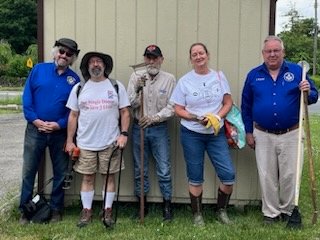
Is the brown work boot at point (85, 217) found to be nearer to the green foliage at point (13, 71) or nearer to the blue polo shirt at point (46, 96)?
the blue polo shirt at point (46, 96)

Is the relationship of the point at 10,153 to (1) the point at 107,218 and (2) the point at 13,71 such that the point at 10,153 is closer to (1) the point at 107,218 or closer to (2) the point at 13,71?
(1) the point at 107,218

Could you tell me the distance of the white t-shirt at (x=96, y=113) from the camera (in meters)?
5.17


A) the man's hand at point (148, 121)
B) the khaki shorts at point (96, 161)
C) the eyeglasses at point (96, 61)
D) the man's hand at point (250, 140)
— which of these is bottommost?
the khaki shorts at point (96, 161)

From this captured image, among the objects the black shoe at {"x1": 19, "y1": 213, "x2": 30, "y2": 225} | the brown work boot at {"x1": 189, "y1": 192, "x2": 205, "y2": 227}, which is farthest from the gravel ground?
the brown work boot at {"x1": 189, "y1": 192, "x2": 205, "y2": 227}

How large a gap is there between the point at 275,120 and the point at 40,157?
8.13 feet

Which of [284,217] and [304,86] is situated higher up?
[304,86]

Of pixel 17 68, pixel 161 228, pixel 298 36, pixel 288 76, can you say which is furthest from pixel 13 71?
pixel 288 76

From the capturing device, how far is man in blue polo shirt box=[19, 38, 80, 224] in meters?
5.31

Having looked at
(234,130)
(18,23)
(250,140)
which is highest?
(18,23)

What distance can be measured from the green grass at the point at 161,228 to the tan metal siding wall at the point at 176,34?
0.94ft

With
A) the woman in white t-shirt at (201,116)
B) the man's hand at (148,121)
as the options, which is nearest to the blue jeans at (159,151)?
the man's hand at (148,121)

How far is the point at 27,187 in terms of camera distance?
554 cm

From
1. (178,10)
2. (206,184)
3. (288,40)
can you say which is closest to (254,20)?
(178,10)

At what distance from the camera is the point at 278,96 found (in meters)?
5.11
